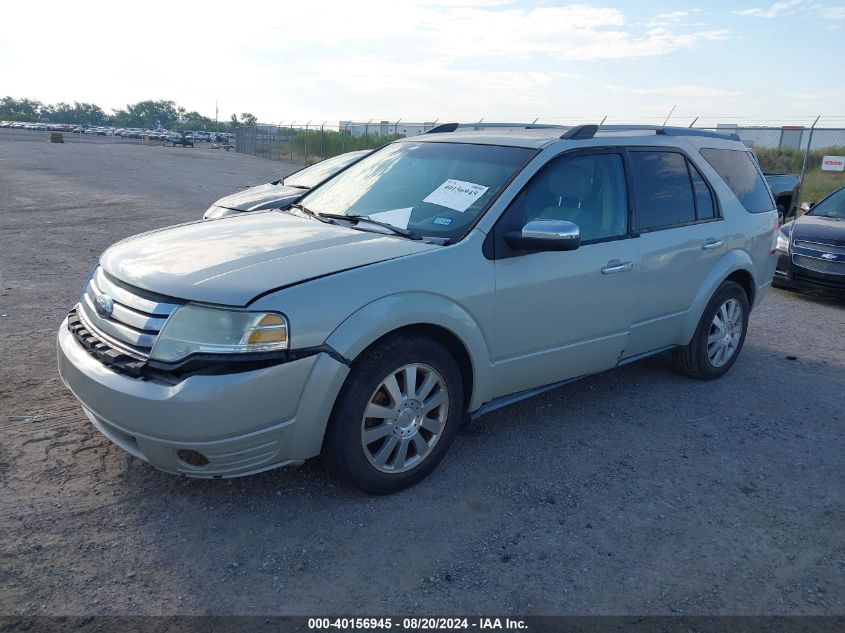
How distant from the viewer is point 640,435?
445cm

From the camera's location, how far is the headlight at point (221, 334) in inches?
119

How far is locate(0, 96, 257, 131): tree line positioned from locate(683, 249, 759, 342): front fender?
459ft

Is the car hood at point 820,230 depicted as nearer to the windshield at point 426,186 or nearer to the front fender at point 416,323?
the windshield at point 426,186

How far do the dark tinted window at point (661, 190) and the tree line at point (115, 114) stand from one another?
140 meters

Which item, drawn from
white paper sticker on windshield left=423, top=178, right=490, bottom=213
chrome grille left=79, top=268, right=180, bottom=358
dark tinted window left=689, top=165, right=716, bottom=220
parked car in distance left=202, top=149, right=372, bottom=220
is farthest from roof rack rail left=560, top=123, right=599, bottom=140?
parked car in distance left=202, top=149, right=372, bottom=220

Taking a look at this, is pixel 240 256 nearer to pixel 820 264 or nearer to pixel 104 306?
pixel 104 306

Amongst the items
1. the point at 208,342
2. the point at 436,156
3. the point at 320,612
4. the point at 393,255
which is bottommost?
the point at 320,612

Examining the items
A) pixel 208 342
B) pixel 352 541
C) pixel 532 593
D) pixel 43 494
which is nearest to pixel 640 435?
pixel 532 593

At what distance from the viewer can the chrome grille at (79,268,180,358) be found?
3111mm

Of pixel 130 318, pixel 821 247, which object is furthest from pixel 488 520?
pixel 821 247

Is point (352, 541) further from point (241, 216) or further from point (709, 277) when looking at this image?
point (709, 277)

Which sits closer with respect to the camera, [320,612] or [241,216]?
[320,612]

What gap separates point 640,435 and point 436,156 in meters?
2.18

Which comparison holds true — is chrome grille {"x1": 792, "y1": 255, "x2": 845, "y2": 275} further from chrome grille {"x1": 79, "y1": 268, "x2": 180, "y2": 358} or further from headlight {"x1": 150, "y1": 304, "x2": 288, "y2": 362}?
chrome grille {"x1": 79, "y1": 268, "x2": 180, "y2": 358}
